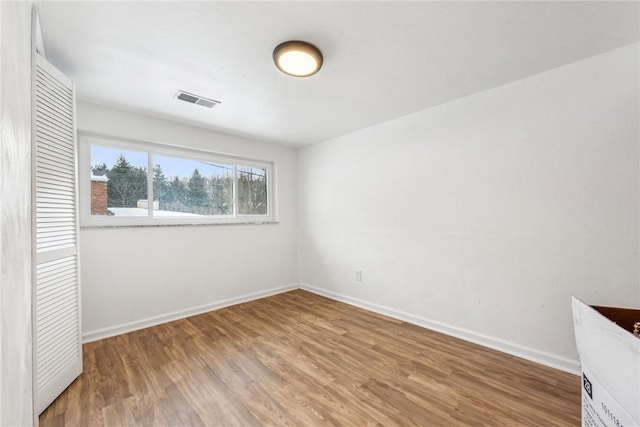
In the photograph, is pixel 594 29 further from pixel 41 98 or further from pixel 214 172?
pixel 214 172

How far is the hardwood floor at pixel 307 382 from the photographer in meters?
1.53

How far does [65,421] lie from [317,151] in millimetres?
3599

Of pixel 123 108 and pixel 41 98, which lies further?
pixel 123 108

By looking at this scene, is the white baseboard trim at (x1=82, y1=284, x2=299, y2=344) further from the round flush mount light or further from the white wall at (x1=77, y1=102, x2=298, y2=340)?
the round flush mount light

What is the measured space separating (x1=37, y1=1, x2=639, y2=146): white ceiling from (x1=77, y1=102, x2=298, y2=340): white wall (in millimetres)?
486

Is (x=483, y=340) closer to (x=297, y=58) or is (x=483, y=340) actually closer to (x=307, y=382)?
(x=307, y=382)

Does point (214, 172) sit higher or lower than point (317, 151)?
lower

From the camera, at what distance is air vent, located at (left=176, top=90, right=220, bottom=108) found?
7.73ft

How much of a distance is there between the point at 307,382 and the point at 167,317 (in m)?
1.98

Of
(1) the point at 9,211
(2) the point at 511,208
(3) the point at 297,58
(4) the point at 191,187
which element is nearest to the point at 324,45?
(3) the point at 297,58

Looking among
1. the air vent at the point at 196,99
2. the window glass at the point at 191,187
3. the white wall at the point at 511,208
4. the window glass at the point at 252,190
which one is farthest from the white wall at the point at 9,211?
the window glass at the point at 252,190

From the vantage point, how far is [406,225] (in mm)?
2930

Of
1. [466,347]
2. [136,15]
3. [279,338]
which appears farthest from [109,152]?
[466,347]

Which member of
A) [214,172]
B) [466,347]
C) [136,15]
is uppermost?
[136,15]
